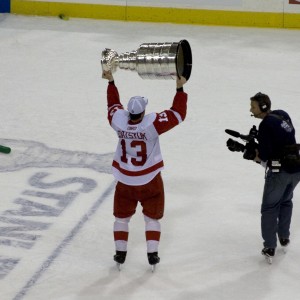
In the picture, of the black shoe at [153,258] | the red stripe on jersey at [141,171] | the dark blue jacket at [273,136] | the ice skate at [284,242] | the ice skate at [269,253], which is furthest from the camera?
the ice skate at [284,242]

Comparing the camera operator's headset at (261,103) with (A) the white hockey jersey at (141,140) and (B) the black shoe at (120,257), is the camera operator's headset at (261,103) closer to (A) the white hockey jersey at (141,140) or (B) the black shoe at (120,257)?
(A) the white hockey jersey at (141,140)

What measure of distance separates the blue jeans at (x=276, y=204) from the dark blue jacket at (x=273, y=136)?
0.47 ft

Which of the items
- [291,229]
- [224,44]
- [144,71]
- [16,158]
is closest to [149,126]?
[144,71]

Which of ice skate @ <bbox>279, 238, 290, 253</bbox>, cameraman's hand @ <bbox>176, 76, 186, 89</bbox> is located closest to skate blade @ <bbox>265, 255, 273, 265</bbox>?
ice skate @ <bbox>279, 238, 290, 253</bbox>

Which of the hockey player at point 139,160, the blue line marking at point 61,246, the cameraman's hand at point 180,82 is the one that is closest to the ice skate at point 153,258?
the hockey player at point 139,160

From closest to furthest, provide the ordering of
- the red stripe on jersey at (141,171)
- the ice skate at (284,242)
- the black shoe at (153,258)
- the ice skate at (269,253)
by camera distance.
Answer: the red stripe on jersey at (141,171)
the black shoe at (153,258)
the ice skate at (269,253)
the ice skate at (284,242)

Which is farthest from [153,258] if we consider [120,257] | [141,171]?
[141,171]

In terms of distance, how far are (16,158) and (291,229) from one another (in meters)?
2.44

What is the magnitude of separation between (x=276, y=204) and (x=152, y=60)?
115 cm

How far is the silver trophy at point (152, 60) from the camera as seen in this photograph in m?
5.54

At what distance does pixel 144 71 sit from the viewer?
5656 millimetres

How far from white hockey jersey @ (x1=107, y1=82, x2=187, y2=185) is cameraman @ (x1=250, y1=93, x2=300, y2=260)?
0.48 m

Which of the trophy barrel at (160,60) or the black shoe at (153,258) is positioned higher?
the trophy barrel at (160,60)

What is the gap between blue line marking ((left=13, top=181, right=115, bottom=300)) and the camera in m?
5.38
